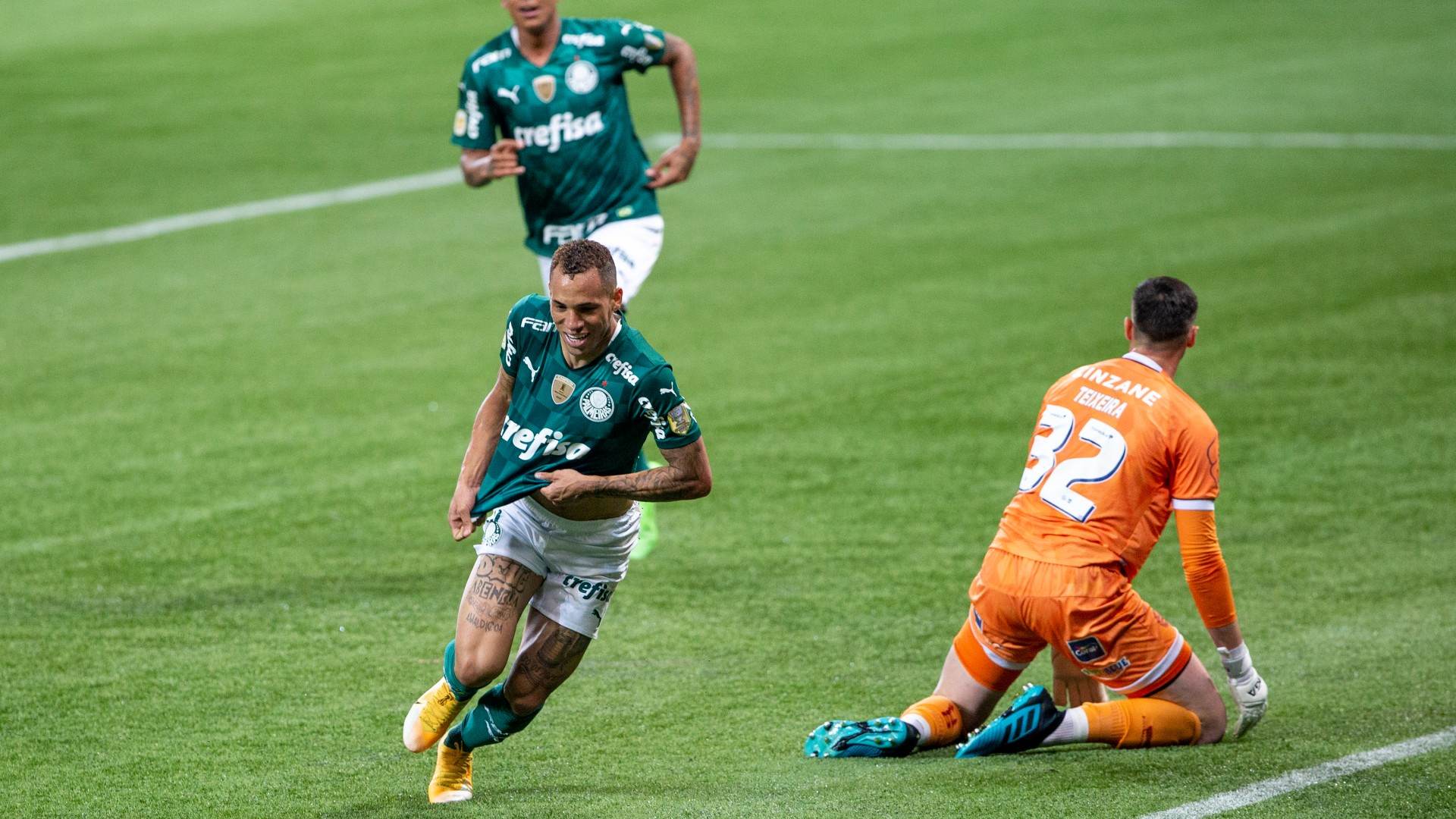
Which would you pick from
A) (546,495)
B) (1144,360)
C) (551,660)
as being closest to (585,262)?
(546,495)

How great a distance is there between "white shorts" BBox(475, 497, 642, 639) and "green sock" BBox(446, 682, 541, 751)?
351mm

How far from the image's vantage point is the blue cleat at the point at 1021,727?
672 centimetres

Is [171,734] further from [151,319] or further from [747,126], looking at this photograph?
[747,126]

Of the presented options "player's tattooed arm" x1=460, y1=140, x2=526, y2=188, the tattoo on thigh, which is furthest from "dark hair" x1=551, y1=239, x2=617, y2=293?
"player's tattooed arm" x1=460, y1=140, x2=526, y2=188

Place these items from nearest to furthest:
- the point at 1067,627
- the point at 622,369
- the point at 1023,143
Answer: the point at 622,369 < the point at 1067,627 < the point at 1023,143

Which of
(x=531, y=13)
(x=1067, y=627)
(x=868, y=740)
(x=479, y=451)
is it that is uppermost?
(x=531, y=13)

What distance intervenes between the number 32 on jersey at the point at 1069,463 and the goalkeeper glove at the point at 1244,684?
747 millimetres

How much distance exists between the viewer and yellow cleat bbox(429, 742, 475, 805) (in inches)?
A: 245

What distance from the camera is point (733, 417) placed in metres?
11.9

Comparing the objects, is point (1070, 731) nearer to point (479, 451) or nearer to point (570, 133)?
point (479, 451)

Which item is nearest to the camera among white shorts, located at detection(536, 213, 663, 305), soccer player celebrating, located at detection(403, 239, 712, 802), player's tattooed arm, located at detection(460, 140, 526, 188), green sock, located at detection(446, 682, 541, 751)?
soccer player celebrating, located at detection(403, 239, 712, 802)

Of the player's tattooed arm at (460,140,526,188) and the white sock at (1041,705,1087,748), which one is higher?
the player's tattooed arm at (460,140,526,188)

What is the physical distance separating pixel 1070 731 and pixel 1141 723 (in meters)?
0.27

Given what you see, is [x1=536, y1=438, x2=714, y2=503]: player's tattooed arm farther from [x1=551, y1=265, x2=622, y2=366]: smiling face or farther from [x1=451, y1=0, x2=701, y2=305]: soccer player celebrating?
[x1=451, y1=0, x2=701, y2=305]: soccer player celebrating
